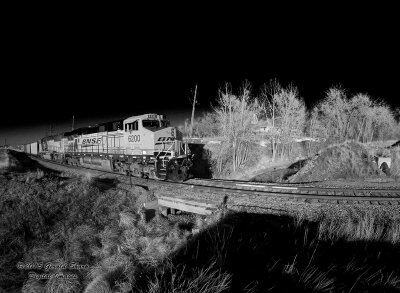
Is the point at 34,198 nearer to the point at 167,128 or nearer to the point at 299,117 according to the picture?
the point at 167,128

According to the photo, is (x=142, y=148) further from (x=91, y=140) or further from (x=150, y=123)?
(x=91, y=140)

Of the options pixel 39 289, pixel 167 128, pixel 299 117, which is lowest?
pixel 39 289

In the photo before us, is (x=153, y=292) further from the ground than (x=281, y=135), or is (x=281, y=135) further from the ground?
(x=281, y=135)

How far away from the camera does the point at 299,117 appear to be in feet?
86.5

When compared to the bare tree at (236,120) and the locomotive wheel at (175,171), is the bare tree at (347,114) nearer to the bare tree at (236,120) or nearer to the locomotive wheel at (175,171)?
the bare tree at (236,120)

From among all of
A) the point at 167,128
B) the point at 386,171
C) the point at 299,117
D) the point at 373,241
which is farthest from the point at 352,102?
the point at 373,241

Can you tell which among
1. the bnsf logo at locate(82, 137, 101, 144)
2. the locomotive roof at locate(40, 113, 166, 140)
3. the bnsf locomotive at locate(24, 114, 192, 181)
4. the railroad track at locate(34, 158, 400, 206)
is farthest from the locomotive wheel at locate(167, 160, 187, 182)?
the bnsf logo at locate(82, 137, 101, 144)

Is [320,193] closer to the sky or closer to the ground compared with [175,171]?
closer to the ground

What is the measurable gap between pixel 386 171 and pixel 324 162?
4.01m

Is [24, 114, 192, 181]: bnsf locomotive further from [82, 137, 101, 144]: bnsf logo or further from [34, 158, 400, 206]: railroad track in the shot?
[34, 158, 400, 206]: railroad track

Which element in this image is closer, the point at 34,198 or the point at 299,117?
the point at 34,198

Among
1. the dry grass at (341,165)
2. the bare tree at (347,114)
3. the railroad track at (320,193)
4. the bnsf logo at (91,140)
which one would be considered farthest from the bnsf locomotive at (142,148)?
the bare tree at (347,114)

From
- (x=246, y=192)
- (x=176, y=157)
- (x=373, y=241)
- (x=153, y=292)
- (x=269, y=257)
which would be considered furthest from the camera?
(x=176, y=157)

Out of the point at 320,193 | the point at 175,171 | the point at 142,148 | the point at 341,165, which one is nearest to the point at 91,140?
the point at 142,148
